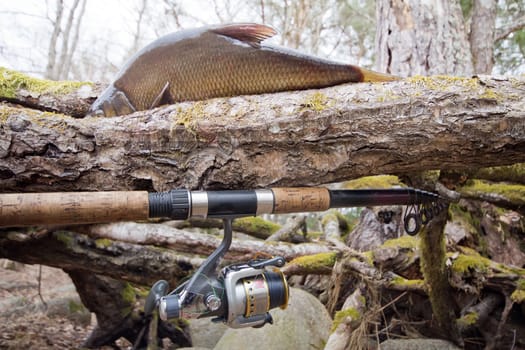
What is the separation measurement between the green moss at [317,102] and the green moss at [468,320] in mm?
2720

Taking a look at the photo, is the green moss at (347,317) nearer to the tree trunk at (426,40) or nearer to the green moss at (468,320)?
the green moss at (468,320)

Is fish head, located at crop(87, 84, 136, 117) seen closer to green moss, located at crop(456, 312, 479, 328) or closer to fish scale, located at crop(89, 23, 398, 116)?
fish scale, located at crop(89, 23, 398, 116)

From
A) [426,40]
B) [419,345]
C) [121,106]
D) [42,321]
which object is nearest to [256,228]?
[419,345]

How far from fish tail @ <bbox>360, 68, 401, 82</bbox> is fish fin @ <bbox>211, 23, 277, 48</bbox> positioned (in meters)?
0.44

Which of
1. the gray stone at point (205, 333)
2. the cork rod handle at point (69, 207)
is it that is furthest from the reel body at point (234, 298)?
the gray stone at point (205, 333)

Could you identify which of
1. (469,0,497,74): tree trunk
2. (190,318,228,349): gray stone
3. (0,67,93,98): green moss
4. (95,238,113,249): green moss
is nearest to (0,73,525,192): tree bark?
(0,67,93,98): green moss

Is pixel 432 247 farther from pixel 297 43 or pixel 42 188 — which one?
pixel 297 43

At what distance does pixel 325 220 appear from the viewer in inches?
196

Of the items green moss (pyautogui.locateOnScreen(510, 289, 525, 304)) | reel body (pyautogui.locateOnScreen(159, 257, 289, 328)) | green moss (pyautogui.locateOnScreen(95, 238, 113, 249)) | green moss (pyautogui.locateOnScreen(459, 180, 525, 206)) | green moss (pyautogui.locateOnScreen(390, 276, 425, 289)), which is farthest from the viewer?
green moss (pyautogui.locateOnScreen(95, 238, 113, 249))

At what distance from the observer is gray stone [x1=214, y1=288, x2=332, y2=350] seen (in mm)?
3107

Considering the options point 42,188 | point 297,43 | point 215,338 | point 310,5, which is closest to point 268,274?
point 42,188

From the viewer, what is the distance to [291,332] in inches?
124

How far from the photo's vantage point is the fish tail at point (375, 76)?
1750mm

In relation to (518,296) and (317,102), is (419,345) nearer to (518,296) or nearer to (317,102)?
(518,296)
